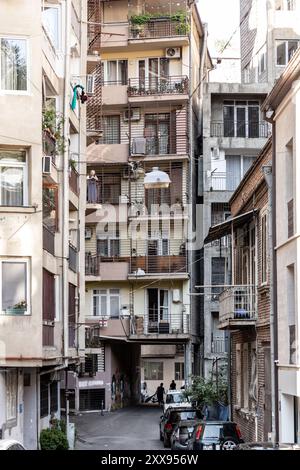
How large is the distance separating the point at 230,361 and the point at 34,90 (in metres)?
11.4

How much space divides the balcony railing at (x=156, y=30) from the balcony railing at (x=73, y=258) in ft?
51.2

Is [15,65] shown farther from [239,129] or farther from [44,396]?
[239,129]

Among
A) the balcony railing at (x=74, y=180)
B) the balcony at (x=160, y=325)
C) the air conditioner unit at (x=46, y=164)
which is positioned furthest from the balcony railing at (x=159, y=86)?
the air conditioner unit at (x=46, y=164)

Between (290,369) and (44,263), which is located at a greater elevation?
(44,263)

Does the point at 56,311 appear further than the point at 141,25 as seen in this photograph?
No

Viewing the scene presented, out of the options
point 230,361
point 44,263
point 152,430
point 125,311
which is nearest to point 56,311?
point 44,263

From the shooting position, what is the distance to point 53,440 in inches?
864

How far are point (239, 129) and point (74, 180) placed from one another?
617 inches

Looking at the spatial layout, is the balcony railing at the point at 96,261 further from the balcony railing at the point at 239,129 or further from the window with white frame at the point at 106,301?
the balcony railing at the point at 239,129

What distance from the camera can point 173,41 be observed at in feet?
133

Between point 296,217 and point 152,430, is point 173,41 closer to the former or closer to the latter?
point 152,430

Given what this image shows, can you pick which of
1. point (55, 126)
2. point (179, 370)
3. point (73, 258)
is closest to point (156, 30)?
point (179, 370)

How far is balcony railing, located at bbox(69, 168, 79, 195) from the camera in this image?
85.3ft

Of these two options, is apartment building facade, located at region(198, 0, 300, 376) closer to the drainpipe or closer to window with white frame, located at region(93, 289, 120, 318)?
window with white frame, located at region(93, 289, 120, 318)
